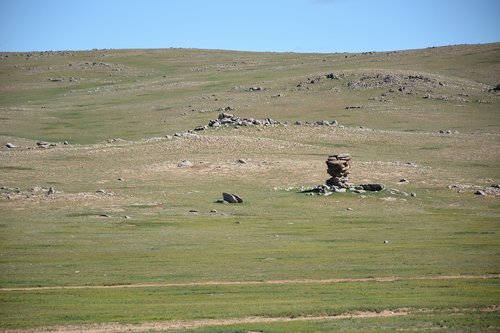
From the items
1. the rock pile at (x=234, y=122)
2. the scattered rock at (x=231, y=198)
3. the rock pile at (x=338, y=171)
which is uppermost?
the rock pile at (x=234, y=122)

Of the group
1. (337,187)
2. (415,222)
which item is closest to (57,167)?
(337,187)

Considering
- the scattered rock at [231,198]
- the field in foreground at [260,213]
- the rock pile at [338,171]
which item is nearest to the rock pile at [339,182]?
the rock pile at [338,171]

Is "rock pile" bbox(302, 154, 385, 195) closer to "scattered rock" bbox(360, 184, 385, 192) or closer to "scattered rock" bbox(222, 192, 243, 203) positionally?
"scattered rock" bbox(360, 184, 385, 192)

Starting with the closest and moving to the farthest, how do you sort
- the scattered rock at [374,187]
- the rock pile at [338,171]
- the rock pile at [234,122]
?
the scattered rock at [374,187] → the rock pile at [338,171] → the rock pile at [234,122]

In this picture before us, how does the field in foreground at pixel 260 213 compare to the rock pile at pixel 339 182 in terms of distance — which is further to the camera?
the rock pile at pixel 339 182

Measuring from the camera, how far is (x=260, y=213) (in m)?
53.3

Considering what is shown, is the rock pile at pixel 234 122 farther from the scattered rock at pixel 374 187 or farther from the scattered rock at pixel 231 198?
the scattered rock at pixel 231 198

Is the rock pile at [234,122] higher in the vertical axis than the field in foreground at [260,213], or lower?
higher

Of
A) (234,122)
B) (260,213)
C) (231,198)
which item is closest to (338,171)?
(231,198)

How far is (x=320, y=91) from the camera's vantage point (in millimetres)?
126188

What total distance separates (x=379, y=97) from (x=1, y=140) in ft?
179

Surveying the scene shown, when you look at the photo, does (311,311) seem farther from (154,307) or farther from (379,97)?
(379,97)

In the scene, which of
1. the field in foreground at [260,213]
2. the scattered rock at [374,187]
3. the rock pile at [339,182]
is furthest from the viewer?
the rock pile at [339,182]

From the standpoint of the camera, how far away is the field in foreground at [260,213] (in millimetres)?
26609
